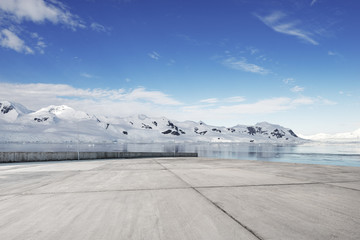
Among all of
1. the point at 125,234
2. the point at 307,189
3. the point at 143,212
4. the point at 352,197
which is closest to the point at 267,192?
the point at 307,189

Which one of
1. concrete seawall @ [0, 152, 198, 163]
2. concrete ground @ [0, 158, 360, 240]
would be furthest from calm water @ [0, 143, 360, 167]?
concrete ground @ [0, 158, 360, 240]

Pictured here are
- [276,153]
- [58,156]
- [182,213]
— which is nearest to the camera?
[182,213]

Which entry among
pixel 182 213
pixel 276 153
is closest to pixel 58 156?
pixel 182 213

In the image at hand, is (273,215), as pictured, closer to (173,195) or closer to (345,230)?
(345,230)

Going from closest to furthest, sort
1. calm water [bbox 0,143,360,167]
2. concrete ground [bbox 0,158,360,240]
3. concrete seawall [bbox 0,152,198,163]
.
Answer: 1. concrete ground [bbox 0,158,360,240]
2. concrete seawall [bbox 0,152,198,163]
3. calm water [bbox 0,143,360,167]

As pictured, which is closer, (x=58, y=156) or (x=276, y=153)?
(x=58, y=156)

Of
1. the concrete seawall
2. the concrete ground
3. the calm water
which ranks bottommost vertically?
the calm water

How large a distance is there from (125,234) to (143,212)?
1.03m

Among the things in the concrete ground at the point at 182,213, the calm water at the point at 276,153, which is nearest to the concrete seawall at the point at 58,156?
the calm water at the point at 276,153

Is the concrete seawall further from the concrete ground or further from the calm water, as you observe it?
the concrete ground

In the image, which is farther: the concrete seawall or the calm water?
the calm water

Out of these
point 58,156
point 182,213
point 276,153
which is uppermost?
point 182,213

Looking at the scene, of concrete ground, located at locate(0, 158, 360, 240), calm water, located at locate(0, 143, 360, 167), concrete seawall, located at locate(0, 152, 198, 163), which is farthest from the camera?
calm water, located at locate(0, 143, 360, 167)

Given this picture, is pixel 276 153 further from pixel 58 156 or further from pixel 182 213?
pixel 182 213
